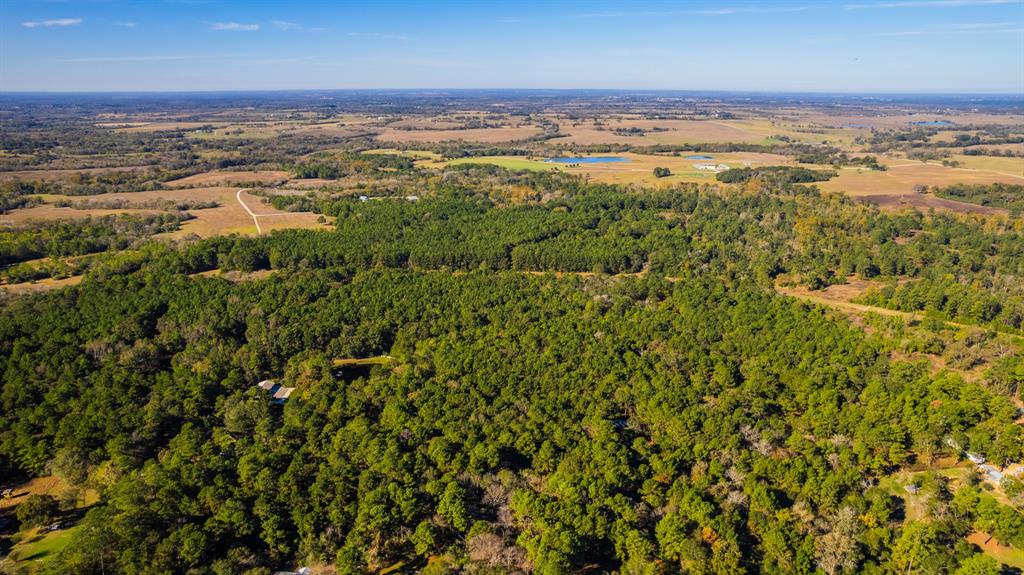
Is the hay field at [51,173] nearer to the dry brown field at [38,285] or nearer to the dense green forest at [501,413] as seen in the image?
the dry brown field at [38,285]

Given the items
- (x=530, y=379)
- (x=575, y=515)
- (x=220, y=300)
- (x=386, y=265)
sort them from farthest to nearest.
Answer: (x=386, y=265)
(x=220, y=300)
(x=530, y=379)
(x=575, y=515)

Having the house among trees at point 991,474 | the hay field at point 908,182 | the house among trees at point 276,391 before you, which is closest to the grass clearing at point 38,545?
the house among trees at point 276,391

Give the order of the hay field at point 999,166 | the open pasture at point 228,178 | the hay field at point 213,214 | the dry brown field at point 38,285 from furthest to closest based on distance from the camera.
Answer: the hay field at point 999,166
the open pasture at point 228,178
the hay field at point 213,214
the dry brown field at point 38,285

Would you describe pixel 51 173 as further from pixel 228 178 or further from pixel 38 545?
pixel 38 545

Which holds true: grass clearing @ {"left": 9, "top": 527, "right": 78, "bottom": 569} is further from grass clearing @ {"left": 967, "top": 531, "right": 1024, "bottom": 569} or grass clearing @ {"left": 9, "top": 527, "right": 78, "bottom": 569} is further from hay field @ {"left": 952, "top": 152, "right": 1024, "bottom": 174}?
hay field @ {"left": 952, "top": 152, "right": 1024, "bottom": 174}

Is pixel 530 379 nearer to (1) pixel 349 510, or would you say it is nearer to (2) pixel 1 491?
(1) pixel 349 510

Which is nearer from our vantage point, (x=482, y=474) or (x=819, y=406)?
(x=482, y=474)

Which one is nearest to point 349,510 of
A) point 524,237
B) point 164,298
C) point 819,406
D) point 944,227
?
point 819,406
